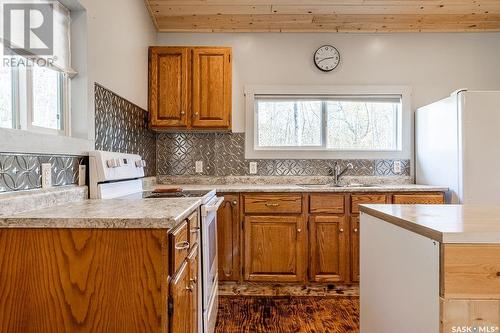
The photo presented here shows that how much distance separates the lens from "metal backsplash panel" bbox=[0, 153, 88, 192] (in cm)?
127

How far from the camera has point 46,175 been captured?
151 centimetres

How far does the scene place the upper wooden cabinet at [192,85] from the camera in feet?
10.1

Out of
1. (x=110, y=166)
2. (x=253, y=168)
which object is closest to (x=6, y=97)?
(x=110, y=166)

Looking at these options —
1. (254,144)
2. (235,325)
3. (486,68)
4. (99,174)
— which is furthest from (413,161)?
(99,174)

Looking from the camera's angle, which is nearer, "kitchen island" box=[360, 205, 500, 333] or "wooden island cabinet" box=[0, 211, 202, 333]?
"kitchen island" box=[360, 205, 500, 333]

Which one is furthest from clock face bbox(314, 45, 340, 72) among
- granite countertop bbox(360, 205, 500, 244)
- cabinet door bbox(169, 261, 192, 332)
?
cabinet door bbox(169, 261, 192, 332)

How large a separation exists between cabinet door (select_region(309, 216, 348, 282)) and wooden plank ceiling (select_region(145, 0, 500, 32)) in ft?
6.43

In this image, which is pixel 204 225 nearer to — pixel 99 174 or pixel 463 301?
pixel 99 174

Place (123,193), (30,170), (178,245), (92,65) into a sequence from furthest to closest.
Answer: (123,193)
(92,65)
(30,170)
(178,245)

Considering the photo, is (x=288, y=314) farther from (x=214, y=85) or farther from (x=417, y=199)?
(x=214, y=85)

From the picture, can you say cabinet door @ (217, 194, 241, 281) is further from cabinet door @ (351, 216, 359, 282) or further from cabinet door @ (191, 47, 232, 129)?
cabinet door @ (351, 216, 359, 282)

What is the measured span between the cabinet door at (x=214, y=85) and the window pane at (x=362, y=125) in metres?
1.14

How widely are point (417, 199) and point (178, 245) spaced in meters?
2.34

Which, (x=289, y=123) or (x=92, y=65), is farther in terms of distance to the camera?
(x=289, y=123)
